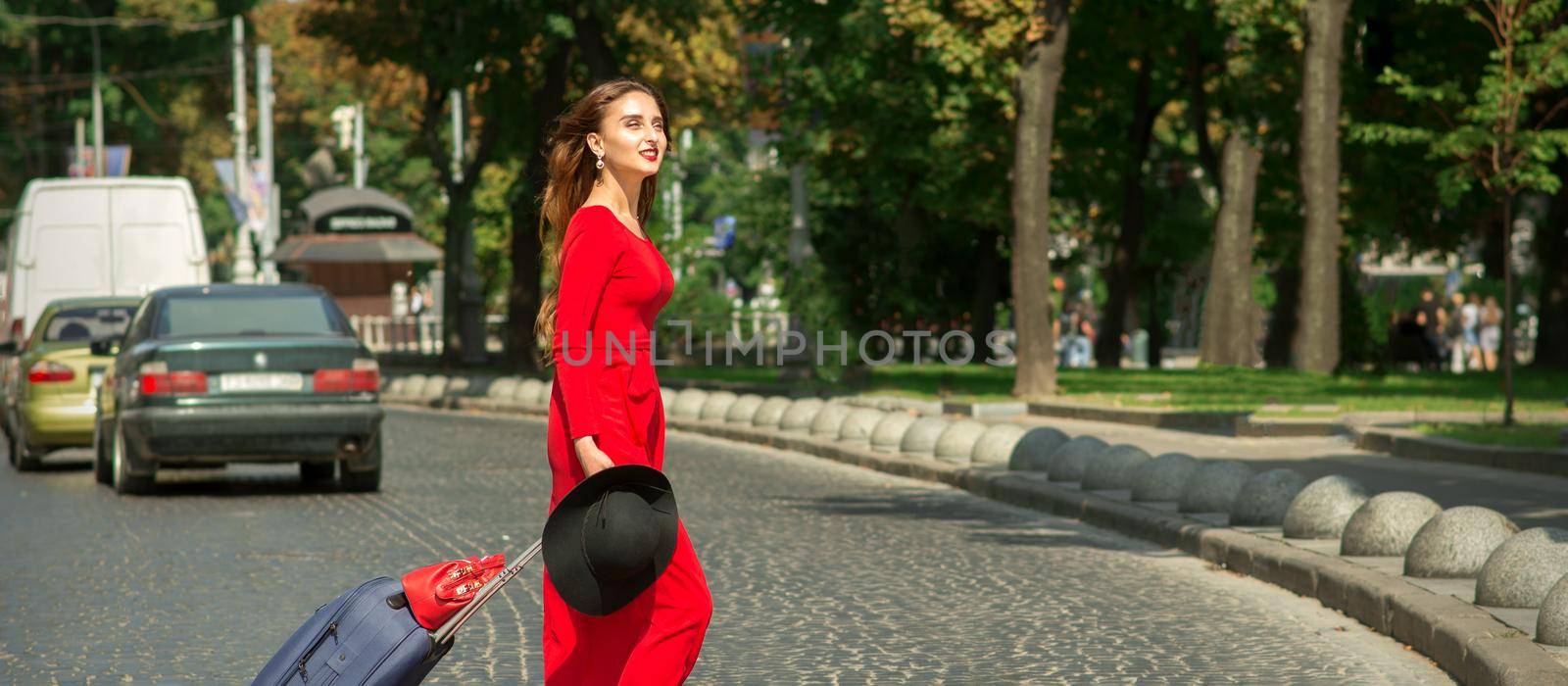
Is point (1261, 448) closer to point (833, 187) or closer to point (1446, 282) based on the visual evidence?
point (833, 187)

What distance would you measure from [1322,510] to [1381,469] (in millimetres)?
5444

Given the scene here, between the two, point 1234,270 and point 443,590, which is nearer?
point 443,590

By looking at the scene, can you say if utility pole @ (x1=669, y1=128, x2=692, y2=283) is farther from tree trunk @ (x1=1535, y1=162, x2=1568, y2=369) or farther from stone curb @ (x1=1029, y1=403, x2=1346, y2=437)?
tree trunk @ (x1=1535, y1=162, x2=1568, y2=369)

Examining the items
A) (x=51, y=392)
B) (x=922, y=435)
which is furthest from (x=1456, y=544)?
(x=51, y=392)

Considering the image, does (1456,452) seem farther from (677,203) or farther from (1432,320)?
(677,203)

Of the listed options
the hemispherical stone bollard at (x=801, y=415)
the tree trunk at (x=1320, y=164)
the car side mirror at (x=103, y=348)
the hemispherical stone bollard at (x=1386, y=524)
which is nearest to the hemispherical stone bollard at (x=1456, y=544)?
the hemispherical stone bollard at (x=1386, y=524)

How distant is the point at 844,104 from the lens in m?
34.9

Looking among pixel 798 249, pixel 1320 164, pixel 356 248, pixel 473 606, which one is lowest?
pixel 473 606

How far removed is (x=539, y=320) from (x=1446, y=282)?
6039 centimetres

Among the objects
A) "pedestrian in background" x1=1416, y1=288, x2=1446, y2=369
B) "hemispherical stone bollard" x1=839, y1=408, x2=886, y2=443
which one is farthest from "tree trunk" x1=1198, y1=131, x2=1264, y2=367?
"hemispherical stone bollard" x1=839, y1=408, x2=886, y2=443

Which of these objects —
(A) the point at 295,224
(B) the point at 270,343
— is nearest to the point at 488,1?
(A) the point at 295,224

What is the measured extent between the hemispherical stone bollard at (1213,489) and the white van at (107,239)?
13.9m

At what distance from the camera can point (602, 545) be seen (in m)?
4.74

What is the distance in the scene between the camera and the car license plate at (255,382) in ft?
51.7
